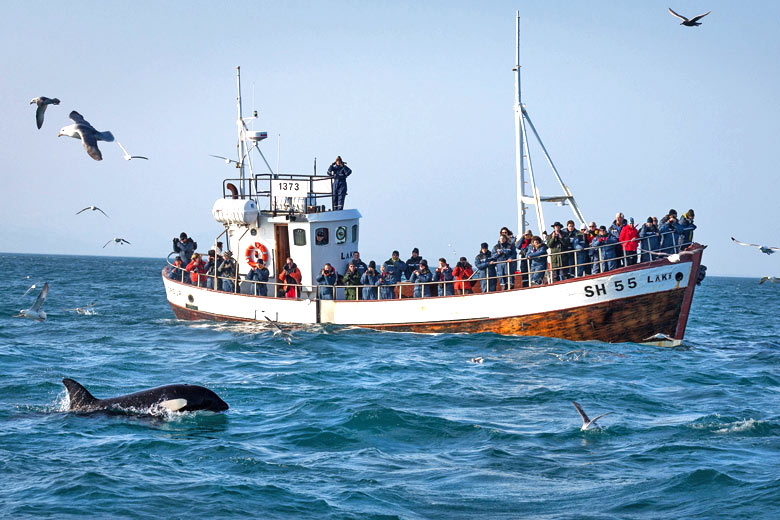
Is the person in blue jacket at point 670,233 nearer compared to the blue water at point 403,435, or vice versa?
the blue water at point 403,435

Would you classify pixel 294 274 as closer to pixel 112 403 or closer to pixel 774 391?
pixel 112 403

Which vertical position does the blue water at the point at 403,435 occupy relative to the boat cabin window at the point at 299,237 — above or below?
below

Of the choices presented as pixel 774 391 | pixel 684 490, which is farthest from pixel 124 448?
pixel 774 391

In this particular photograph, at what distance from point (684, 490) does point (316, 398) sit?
28.6 feet

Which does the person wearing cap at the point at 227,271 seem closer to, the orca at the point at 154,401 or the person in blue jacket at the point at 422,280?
the person in blue jacket at the point at 422,280

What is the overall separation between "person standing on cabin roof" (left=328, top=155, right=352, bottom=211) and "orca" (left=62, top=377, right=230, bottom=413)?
1688cm

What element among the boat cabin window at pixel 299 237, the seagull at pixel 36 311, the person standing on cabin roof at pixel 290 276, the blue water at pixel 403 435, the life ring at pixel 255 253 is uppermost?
A: the boat cabin window at pixel 299 237

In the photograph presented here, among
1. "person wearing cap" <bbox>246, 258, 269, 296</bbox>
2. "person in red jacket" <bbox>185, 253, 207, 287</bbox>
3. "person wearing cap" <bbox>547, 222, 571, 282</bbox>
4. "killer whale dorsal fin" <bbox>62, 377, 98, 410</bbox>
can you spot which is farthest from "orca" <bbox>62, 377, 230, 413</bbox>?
"person in red jacket" <bbox>185, 253, 207, 287</bbox>

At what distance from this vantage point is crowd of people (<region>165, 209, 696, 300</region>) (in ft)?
84.8

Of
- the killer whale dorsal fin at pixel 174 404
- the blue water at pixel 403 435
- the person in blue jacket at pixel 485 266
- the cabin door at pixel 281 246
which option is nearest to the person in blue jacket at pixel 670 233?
the blue water at pixel 403 435

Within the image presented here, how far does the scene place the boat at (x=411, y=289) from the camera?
84.6 feet

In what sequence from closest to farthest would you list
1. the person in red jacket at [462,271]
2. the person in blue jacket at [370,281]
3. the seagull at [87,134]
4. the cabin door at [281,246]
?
the seagull at [87,134] < the person in red jacket at [462,271] < the person in blue jacket at [370,281] < the cabin door at [281,246]

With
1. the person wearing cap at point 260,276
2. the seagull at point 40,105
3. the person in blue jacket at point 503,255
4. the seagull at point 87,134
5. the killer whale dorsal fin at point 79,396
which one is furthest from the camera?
the person wearing cap at point 260,276

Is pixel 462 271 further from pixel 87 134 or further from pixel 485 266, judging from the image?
pixel 87 134
